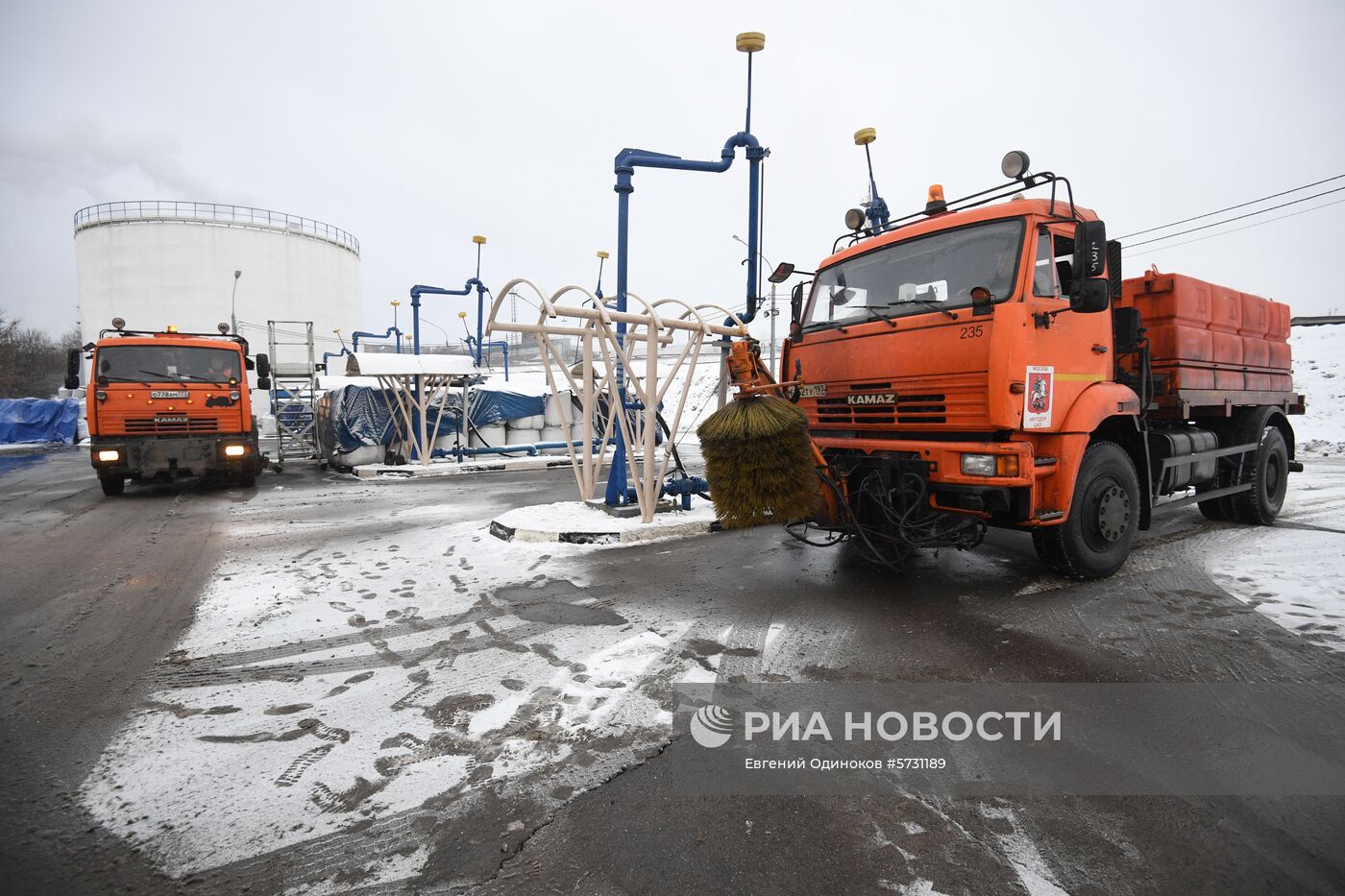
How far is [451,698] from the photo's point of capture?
11.3 ft

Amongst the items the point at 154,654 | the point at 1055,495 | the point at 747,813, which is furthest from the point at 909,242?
the point at 154,654

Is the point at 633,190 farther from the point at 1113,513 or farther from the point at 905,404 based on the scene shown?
the point at 1113,513

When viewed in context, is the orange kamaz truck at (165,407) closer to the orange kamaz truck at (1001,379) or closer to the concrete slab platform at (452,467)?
the concrete slab platform at (452,467)

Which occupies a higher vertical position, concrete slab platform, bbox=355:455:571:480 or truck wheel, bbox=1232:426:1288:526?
truck wheel, bbox=1232:426:1288:526

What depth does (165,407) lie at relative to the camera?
1107 centimetres

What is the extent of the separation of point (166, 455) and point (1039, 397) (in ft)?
42.3

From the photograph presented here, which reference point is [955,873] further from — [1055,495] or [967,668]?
[1055,495]

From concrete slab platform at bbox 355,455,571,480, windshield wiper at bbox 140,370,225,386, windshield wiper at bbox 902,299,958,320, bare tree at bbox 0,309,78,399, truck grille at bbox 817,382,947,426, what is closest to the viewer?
windshield wiper at bbox 902,299,958,320

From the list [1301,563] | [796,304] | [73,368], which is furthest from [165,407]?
[1301,563]

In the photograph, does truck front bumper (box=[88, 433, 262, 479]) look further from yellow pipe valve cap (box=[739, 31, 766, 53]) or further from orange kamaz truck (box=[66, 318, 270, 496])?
yellow pipe valve cap (box=[739, 31, 766, 53])

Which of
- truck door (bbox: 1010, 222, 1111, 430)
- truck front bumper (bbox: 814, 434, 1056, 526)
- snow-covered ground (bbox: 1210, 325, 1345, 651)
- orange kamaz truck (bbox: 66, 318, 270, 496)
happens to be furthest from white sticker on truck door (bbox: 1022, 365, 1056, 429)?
orange kamaz truck (bbox: 66, 318, 270, 496)

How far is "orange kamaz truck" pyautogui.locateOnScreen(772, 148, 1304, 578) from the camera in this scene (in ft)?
15.3

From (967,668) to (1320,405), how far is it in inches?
977

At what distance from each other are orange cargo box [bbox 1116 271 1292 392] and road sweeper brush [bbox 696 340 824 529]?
321cm
